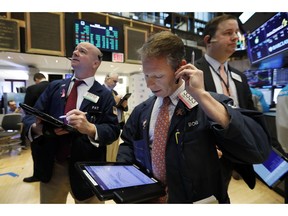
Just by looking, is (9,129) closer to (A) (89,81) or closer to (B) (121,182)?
(A) (89,81)

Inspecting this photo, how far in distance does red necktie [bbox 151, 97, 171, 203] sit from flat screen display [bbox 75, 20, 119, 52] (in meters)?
3.60

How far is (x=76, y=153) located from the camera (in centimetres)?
119

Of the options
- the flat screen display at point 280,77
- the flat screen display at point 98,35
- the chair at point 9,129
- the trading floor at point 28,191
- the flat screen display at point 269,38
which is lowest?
the trading floor at point 28,191

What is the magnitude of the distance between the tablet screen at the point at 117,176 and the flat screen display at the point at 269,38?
2344mm

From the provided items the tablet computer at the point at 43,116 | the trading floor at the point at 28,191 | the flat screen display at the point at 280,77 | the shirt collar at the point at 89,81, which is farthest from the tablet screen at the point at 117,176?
the flat screen display at the point at 280,77

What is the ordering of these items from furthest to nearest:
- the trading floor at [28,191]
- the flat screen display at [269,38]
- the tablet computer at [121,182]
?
1. the flat screen display at [269,38]
2. the trading floor at [28,191]
3. the tablet computer at [121,182]

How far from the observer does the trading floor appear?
218 cm

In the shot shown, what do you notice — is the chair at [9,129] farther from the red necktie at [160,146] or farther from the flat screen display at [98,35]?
the red necktie at [160,146]

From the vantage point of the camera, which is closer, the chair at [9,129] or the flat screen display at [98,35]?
the chair at [9,129]

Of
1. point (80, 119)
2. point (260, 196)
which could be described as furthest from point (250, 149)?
point (260, 196)

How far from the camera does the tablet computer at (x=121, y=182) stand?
1.90 feet
